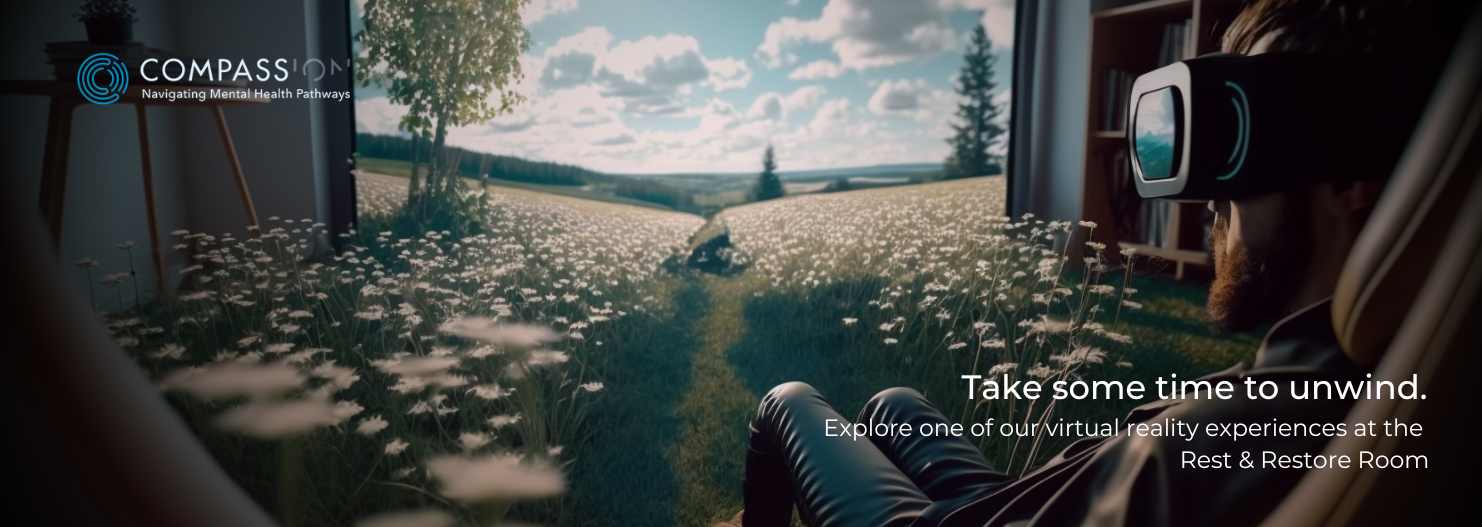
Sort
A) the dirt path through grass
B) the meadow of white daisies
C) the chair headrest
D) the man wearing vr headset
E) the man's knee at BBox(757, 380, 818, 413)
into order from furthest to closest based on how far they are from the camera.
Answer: the dirt path through grass → the meadow of white daisies → the man's knee at BBox(757, 380, 818, 413) → the man wearing vr headset → the chair headrest

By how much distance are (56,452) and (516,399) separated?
166cm

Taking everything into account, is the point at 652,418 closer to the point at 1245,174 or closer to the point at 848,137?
the point at 848,137

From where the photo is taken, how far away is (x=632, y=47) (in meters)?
2.55

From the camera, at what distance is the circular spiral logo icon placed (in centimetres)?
168

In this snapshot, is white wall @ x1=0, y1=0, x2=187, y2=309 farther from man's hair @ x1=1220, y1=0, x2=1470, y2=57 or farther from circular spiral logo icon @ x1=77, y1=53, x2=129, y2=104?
man's hair @ x1=1220, y1=0, x2=1470, y2=57

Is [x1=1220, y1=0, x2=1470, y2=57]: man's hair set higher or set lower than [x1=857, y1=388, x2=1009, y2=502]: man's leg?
higher

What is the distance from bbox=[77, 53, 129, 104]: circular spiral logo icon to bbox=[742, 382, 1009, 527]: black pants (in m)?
1.91

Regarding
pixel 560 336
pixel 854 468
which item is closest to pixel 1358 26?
pixel 854 468

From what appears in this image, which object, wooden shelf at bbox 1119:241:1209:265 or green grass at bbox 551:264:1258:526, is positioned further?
wooden shelf at bbox 1119:241:1209:265

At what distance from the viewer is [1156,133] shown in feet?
1.94

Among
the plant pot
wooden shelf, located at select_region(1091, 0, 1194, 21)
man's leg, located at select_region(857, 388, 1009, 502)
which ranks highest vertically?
wooden shelf, located at select_region(1091, 0, 1194, 21)

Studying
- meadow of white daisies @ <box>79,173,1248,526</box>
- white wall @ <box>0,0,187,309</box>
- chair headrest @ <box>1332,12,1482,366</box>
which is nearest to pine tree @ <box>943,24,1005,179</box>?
meadow of white daisies @ <box>79,173,1248,526</box>

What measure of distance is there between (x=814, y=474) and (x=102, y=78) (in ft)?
6.97

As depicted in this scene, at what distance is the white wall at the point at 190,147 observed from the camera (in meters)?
1.86
